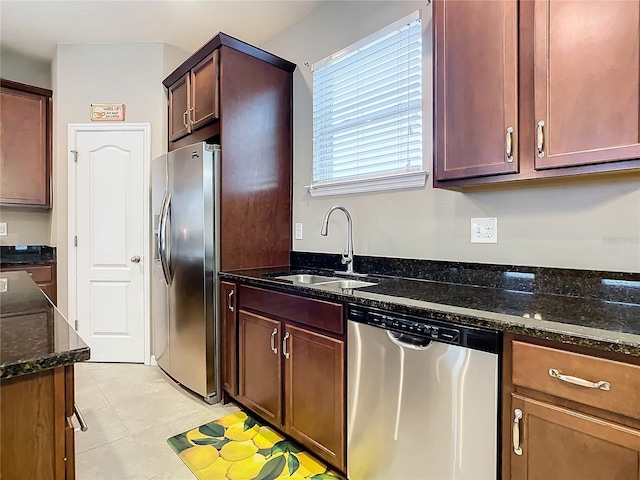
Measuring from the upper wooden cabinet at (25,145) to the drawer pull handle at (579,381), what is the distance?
13.8 ft

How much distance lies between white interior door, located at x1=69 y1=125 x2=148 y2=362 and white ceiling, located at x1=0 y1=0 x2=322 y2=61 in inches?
31.9

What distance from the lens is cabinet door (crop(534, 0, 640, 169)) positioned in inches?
46.1

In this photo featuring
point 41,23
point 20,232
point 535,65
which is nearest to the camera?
point 535,65

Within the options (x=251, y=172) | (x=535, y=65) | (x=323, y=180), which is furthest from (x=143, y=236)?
(x=535, y=65)

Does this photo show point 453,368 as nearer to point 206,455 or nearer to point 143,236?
point 206,455

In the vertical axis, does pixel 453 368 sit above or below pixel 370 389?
above

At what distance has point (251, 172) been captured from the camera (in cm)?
262

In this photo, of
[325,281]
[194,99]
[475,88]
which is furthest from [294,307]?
[194,99]

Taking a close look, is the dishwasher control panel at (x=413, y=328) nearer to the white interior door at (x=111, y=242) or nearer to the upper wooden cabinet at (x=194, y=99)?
the upper wooden cabinet at (x=194, y=99)

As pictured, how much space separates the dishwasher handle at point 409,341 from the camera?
1.31 metres

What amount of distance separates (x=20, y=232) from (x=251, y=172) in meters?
2.74

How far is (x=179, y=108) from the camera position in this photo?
3.05m

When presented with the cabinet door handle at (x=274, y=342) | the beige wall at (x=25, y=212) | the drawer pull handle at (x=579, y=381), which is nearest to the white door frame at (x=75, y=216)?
the beige wall at (x=25, y=212)

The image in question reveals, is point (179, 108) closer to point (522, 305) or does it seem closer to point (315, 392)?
point (315, 392)
